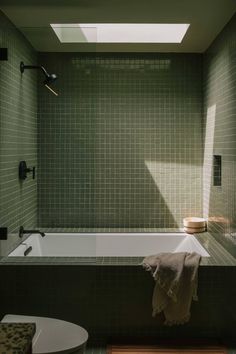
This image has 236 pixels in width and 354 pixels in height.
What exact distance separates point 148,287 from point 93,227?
1.44 metres

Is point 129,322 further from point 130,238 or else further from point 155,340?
point 130,238

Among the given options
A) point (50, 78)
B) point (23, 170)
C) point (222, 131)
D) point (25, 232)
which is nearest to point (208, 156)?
point (222, 131)

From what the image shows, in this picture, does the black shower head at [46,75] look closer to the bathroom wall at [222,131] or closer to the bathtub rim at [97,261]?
the bathroom wall at [222,131]

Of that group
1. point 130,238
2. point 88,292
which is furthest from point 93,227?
point 88,292

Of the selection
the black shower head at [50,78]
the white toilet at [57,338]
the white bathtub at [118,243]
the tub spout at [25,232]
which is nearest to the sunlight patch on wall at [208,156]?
the white bathtub at [118,243]

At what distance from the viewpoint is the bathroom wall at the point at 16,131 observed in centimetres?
371

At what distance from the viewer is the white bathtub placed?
14.6ft

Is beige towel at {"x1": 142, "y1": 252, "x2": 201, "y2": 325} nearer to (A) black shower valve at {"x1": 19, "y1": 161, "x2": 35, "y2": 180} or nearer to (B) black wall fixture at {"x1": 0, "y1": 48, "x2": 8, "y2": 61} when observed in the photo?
(A) black shower valve at {"x1": 19, "y1": 161, "x2": 35, "y2": 180}

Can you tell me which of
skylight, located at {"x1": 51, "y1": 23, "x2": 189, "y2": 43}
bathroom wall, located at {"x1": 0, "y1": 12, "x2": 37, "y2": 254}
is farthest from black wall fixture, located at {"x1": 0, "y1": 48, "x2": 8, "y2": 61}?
skylight, located at {"x1": 51, "y1": 23, "x2": 189, "y2": 43}

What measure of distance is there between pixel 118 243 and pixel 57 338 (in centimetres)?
216

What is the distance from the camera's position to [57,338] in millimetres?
2574

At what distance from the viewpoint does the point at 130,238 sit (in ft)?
15.4

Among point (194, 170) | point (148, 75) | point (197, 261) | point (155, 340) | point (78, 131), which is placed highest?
point (148, 75)

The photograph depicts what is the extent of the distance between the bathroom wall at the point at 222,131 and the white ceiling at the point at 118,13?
188mm
